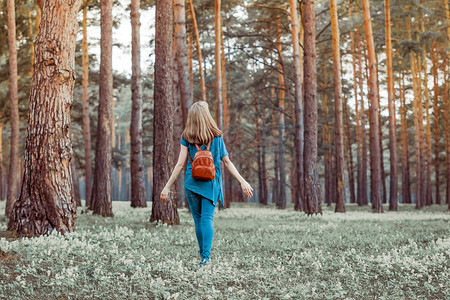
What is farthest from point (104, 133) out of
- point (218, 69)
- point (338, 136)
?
point (338, 136)

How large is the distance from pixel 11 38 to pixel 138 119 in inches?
234

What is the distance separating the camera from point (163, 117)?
11.5 metres

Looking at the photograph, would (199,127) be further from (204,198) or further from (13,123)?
(13,123)

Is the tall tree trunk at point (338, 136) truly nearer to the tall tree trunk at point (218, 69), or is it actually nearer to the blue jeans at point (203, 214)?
the tall tree trunk at point (218, 69)

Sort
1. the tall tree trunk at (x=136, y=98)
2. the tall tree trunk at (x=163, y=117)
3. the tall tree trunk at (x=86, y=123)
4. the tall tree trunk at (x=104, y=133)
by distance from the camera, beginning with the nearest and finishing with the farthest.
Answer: the tall tree trunk at (x=163, y=117), the tall tree trunk at (x=104, y=133), the tall tree trunk at (x=136, y=98), the tall tree trunk at (x=86, y=123)

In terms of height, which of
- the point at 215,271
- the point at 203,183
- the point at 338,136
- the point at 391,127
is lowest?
the point at 215,271

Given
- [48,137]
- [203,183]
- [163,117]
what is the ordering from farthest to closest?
[163,117] < [48,137] < [203,183]

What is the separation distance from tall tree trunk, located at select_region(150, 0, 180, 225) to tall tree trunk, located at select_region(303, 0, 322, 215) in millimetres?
6619

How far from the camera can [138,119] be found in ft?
61.7

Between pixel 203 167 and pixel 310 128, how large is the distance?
444 inches

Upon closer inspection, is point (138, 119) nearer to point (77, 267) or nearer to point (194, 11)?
point (194, 11)

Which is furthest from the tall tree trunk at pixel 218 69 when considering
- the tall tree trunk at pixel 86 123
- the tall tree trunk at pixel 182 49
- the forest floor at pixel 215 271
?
the forest floor at pixel 215 271

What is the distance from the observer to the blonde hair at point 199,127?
19.0 ft

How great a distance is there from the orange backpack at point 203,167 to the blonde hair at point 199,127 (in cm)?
22
